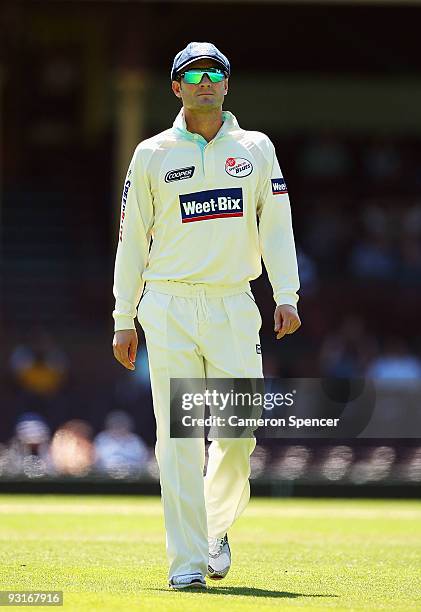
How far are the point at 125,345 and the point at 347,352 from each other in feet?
32.0

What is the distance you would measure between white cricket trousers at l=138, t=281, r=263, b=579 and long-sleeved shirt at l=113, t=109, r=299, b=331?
7cm

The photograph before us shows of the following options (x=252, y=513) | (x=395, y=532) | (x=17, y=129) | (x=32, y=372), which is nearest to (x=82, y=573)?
(x=395, y=532)

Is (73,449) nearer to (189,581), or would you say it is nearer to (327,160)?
(189,581)

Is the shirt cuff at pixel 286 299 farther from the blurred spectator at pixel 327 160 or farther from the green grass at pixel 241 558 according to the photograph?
the blurred spectator at pixel 327 160

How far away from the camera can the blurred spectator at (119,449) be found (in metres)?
12.1

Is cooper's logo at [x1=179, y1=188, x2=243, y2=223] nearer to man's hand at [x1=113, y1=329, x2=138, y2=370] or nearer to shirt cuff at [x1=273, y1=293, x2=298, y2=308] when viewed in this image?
shirt cuff at [x1=273, y1=293, x2=298, y2=308]

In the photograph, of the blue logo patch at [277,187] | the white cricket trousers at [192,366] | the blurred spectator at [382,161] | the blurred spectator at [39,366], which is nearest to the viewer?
the white cricket trousers at [192,366]

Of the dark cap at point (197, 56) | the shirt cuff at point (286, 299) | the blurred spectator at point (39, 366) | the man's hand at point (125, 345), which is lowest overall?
the blurred spectator at point (39, 366)

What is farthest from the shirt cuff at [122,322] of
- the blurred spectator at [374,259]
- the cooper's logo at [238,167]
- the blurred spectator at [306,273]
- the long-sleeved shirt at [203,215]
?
the blurred spectator at [374,259]

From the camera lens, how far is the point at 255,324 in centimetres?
564

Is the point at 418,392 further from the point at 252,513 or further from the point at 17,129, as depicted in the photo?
the point at 17,129

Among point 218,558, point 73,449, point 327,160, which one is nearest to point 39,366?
point 73,449

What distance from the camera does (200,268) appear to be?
18.1 ft

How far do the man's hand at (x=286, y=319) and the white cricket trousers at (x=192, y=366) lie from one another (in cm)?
9
